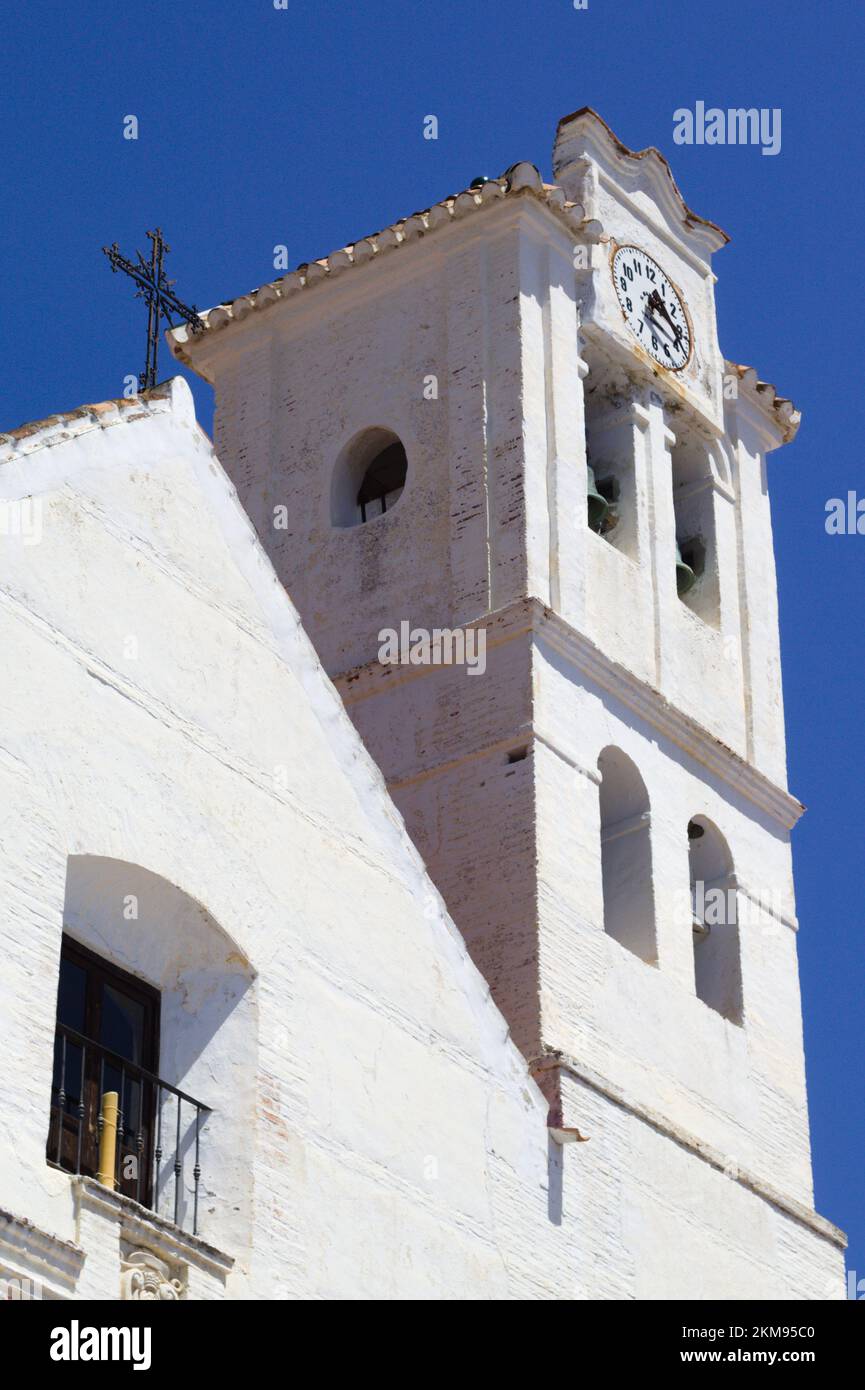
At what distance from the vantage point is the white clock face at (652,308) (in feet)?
103

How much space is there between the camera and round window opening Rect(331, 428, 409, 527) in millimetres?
30344

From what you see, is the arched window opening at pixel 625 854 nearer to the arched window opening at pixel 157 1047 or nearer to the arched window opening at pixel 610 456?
the arched window opening at pixel 610 456

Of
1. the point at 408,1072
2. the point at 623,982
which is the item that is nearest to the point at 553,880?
the point at 623,982

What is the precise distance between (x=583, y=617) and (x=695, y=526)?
12.9ft

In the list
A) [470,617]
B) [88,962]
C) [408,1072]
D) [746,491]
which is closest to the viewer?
[88,962]

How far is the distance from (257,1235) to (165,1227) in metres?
1.00

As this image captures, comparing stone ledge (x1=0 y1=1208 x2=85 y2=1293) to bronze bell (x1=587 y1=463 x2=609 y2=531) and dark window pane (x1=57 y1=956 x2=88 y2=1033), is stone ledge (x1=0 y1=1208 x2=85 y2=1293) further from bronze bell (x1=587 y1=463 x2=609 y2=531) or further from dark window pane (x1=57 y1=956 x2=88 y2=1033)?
bronze bell (x1=587 y1=463 x2=609 y2=531)

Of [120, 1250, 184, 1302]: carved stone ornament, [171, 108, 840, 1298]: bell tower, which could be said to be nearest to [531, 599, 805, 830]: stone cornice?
[171, 108, 840, 1298]: bell tower

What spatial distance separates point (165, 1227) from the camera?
60.2 feet

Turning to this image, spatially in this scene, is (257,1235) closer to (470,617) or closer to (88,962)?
(88,962)

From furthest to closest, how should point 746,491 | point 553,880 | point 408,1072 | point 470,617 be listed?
point 746,491 → point 470,617 → point 553,880 → point 408,1072

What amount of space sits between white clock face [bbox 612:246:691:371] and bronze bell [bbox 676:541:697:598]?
2.04 m

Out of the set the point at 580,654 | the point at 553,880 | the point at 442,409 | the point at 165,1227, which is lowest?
the point at 165,1227

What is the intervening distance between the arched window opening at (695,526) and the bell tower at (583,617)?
0.03 metres
